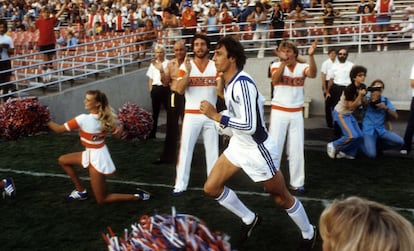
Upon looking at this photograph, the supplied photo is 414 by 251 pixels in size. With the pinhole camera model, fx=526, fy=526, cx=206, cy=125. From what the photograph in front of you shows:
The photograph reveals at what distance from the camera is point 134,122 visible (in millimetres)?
8836

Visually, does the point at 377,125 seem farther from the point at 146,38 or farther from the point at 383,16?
the point at 146,38

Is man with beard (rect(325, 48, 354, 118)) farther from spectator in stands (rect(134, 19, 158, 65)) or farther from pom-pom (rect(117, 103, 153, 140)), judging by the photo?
spectator in stands (rect(134, 19, 158, 65))

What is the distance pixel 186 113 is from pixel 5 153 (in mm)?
3967

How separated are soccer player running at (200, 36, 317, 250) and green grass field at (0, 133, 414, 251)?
0.45 metres

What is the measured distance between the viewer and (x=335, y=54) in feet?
34.5

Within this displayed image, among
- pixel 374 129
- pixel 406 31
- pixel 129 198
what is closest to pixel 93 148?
pixel 129 198

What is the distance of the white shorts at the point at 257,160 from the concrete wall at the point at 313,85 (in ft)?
24.9

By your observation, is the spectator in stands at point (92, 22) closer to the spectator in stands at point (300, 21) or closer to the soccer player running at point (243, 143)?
the spectator in stands at point (300, 21)

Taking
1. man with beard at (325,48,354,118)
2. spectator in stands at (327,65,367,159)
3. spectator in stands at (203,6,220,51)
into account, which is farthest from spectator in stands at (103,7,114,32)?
spectator in stands at (327,65,367,159)

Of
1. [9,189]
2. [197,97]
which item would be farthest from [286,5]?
[9,189]

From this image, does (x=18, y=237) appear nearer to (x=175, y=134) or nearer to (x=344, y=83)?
(x=175, y=134)

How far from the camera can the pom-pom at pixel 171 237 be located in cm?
211

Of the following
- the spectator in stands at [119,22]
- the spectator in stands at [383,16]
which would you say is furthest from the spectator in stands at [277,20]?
the spectator in stands at [119,22]

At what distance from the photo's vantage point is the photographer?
7680 mm
